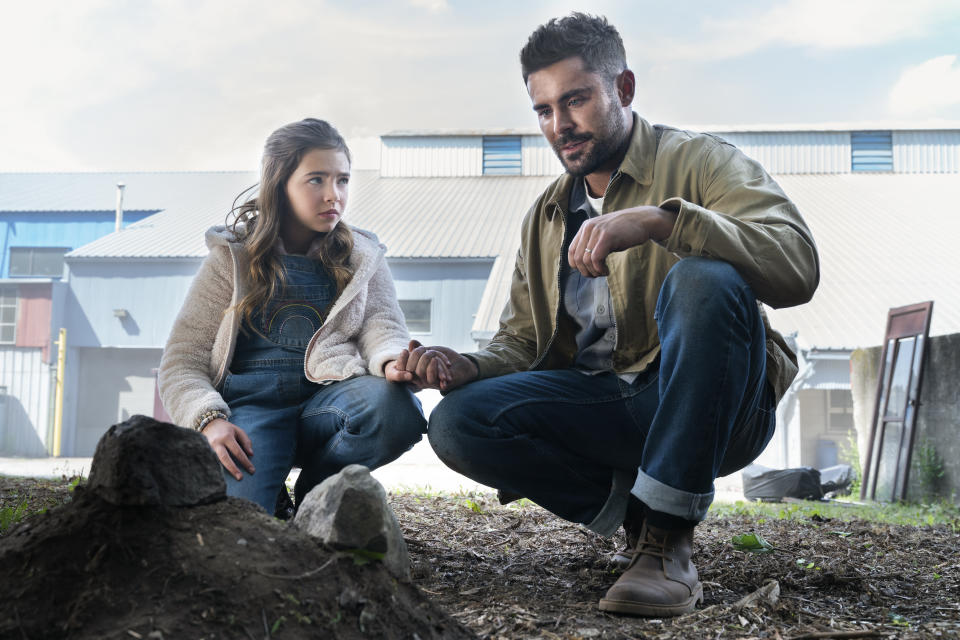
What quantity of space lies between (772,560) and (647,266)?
0.99 m

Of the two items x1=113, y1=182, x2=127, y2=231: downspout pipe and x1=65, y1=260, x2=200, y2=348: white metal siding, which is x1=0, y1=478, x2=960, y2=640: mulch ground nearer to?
x1=65, y1=260, x2=200, y2=348: white metal siding

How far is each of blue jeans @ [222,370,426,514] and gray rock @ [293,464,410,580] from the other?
0.79 metres

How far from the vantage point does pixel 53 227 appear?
20953 mm

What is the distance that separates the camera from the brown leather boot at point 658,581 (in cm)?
171

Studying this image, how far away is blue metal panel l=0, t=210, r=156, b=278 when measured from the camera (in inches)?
821

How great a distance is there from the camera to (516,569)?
2248 millimetres

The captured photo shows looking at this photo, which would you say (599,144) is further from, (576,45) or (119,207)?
(119,207)

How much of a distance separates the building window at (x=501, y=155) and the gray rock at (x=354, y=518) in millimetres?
18937

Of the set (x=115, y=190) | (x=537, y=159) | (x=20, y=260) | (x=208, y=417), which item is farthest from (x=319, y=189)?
(x=115, y=190)

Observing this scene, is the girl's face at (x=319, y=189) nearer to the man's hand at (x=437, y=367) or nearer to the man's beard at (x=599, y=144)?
the man's hand at (x=437, y=367)

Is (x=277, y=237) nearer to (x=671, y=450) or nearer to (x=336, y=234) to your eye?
(x=336, y=234)

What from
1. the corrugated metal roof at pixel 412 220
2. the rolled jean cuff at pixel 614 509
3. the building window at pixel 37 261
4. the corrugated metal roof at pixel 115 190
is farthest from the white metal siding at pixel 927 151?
the building window at pixel 37 261

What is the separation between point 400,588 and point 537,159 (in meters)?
19.0

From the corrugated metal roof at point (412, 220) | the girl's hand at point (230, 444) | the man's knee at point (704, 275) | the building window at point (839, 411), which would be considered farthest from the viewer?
the building window at point (839, 411)
